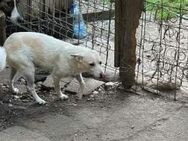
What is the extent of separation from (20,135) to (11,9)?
2.71 m

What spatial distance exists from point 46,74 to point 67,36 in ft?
3.40

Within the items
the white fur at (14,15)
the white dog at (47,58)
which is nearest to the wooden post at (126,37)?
the white dog at (47,58)

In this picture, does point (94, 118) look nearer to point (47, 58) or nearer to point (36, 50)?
point (47, 58)

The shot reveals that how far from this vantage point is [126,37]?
509 centimetres

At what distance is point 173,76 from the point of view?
5391 millimetres

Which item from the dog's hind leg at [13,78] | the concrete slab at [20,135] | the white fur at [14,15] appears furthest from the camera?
the white fur at [14,15]

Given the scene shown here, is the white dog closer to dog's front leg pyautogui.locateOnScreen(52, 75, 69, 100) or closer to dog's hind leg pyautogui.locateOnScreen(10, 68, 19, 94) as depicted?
dog's front leg pyautogui.locateOnScreen(52, 75, 69, 100)

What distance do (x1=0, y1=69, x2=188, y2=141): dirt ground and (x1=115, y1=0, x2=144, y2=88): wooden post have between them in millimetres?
220

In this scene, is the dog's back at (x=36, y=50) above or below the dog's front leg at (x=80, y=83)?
above

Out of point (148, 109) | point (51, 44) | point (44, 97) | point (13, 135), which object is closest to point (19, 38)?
point (51, 44)

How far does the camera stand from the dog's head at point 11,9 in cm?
636

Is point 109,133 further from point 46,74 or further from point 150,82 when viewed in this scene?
point 46,74

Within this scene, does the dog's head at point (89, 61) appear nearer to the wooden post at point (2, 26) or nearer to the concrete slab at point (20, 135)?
the concrete slab at point (20, 135)

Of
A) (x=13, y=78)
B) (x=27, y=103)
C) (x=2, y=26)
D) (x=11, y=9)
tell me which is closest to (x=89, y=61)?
(x=27, y=103)
